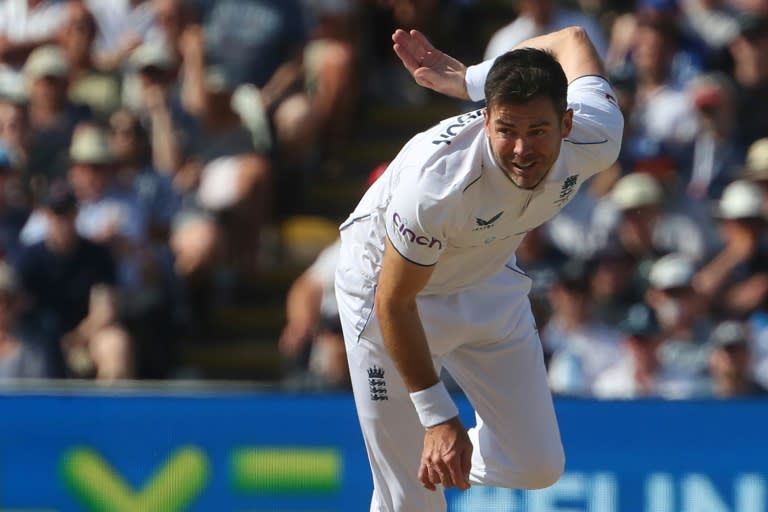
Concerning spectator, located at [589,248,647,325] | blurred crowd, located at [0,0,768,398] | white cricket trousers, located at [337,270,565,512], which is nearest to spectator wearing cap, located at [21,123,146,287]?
blurred crowd, located at [0,0,768,398]

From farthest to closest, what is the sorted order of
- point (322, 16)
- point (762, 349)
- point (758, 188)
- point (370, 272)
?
point (322, 16) < point (758, 188) < point (762, 349) < point (370, 272)

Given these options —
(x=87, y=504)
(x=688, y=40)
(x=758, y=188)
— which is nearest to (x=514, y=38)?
(x=688, y=40)

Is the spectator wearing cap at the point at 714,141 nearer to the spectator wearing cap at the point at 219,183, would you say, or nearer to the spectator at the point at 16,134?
the spectator wearing cap at the point at 219,183

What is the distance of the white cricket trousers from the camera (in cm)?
569

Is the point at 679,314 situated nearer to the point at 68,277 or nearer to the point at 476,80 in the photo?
the point at 476,80

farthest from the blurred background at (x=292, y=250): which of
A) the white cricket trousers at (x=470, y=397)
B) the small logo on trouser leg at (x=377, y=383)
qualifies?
the small logo on trouser leg at (x=377, y=383)

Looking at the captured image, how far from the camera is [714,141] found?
30.2ft

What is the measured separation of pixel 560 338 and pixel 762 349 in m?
1.08

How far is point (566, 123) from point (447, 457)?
1.14 metres

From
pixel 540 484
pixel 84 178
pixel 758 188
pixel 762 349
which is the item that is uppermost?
pixel 84 178

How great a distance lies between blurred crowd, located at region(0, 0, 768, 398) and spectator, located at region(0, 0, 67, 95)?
0.05ft

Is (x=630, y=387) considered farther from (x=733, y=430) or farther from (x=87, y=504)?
(x=87, y=504)

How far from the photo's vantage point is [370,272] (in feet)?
18.5

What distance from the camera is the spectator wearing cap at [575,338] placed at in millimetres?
8289
